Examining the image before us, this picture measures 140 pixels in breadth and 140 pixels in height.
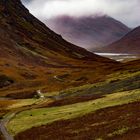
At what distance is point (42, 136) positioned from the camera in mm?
60469

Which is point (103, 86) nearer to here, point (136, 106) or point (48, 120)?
point (48, 120)

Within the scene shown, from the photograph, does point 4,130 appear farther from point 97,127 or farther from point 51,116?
point 97,127

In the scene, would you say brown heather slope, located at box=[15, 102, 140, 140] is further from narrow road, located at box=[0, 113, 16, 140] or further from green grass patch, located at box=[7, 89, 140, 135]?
green grass patch, located at box=[7, 89, 140, 135]

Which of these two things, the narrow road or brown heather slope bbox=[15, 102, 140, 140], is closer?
brown heather slope bbox=[15, 102, 140, 140]

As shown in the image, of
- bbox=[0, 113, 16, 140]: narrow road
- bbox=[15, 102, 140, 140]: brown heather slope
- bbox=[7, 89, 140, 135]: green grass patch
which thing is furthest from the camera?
bbox=[7, 89, 140, 135]: green grass patch

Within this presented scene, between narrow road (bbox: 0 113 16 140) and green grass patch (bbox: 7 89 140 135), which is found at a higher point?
green grass patch (bbox: 7 89 140 135)

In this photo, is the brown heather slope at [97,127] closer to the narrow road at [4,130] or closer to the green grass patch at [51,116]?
the narrow road at [4,130]

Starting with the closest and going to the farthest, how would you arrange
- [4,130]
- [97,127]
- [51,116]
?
[97,127] → [4,130] → [51,116]

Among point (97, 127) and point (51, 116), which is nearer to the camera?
point (97, 127)

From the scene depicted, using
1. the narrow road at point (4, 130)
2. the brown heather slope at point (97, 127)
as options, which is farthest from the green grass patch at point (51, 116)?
the brown heather slope at point (97, 127)

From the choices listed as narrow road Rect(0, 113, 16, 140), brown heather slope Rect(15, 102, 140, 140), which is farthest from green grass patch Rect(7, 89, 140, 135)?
brown heather slope Rect(15, 102, 140, 140)

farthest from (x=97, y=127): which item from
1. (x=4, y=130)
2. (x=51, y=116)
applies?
(x=51, y=116)

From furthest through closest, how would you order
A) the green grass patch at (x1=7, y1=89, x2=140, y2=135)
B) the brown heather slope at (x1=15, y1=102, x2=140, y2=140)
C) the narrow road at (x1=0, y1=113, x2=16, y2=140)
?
the green grass patch at (x1=7, y1=89, x2=140, y2=135), the narrow road at (x1=0, y1=113, x2=16, y2=140), the brown heather slope at (x1=15, y1=102, x2=140, y2=140)

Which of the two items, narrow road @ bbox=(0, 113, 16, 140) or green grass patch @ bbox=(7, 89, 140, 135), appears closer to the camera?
narrow road @ bbox=(0, 113, 16, 140)
